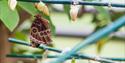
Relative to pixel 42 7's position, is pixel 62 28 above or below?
above

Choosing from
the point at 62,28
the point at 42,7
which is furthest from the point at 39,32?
the point at 62,28

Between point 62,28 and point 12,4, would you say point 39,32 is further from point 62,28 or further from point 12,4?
point 62,28

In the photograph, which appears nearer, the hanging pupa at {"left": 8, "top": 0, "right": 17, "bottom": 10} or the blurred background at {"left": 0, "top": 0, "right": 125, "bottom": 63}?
the hanging pupa at {"left": 8, "top": 0, "right": 17, "bottom": 10}

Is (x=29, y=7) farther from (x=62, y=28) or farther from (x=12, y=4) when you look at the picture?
(x=62, y=28)

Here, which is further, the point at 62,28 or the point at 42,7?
the point at 62,28

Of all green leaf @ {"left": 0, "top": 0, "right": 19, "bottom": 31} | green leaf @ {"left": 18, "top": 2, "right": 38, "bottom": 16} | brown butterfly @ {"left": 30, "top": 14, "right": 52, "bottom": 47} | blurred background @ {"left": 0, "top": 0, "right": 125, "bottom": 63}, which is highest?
blurred background @ {"left": 0, "top": 0, "right": 125, "bottom": 63}

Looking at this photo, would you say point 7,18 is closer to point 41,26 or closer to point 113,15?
point 41,26
